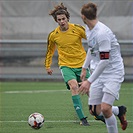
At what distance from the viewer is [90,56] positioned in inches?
343

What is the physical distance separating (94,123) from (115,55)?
257cm

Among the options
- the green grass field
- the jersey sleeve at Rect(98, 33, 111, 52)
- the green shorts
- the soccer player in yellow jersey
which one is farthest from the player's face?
the jersey sleeve at Rect(98, 33, 111, 52)

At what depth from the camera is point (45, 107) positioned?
1344 cm

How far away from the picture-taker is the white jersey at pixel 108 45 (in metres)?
8.09

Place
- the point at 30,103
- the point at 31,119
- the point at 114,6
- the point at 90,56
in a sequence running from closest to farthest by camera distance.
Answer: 1. the point at 90,56
2. the point at 31,119
3. the point at 30,103
4. the point at 114,6

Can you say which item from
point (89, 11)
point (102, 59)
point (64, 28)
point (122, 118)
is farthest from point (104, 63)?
point (64, 28)

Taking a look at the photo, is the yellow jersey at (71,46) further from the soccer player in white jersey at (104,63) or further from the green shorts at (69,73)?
the soccer player in white jersey at (104,63)

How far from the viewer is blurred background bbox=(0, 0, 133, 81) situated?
64.6 ft

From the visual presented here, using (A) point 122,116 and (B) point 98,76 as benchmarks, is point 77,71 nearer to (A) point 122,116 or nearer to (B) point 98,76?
(A) point 122,116

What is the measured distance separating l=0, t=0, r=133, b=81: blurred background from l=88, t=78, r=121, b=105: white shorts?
438 inches

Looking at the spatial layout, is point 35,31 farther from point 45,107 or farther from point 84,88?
point 84,88

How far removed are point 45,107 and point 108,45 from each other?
5580 mm

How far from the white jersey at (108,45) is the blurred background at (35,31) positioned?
11264 millimetres

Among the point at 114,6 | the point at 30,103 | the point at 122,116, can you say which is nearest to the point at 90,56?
the point at 122,116
